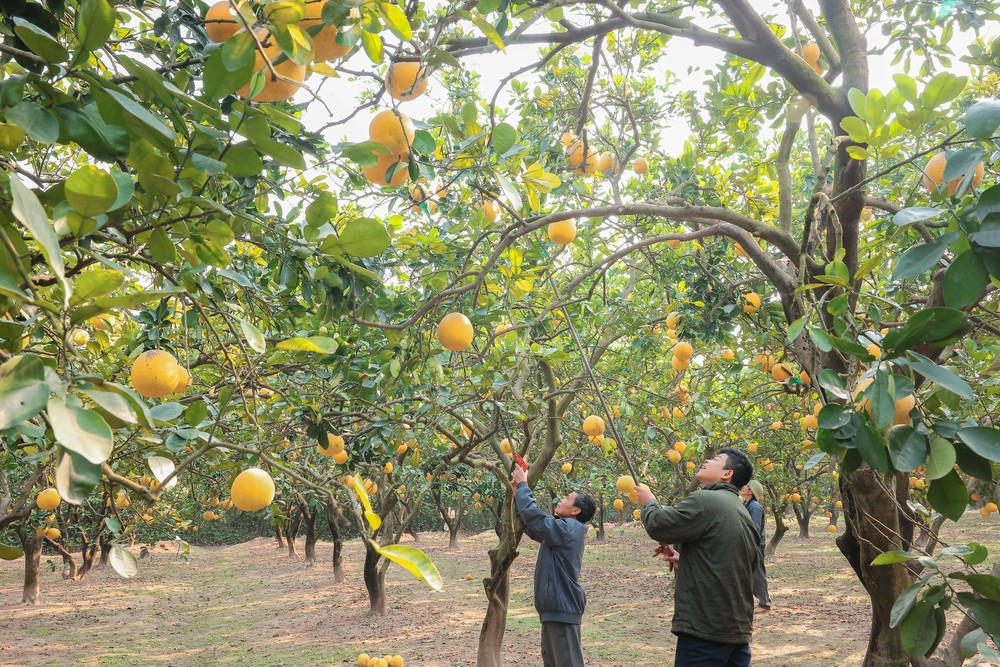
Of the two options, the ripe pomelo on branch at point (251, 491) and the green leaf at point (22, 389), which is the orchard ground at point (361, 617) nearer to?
the ripe pomelo on branch at point (251, 491)

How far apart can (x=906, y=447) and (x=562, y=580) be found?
316 centimetres

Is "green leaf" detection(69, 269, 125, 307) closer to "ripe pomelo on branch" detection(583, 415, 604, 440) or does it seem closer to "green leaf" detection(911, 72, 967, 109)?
"green leaf" detection(911, 72, 967, 109)

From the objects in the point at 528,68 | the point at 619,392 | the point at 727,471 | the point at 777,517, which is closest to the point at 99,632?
the point at 619,392

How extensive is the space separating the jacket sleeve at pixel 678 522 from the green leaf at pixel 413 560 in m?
2.19

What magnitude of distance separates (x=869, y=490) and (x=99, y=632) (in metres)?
9.97

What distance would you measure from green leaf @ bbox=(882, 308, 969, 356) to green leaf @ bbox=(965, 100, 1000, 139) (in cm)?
29

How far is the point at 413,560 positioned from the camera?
0.65m

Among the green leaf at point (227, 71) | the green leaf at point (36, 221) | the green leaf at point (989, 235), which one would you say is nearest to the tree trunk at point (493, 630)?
the green leaf at point (989, 235)

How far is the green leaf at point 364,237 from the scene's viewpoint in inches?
46.8

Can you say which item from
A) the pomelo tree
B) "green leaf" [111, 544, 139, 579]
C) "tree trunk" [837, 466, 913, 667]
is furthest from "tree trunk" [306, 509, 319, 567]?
"green leaf" [111, 544, 139, 579]

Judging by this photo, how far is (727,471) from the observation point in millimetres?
2986

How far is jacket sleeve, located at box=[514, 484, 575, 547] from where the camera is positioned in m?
3.83

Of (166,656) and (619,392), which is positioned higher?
(619,392)

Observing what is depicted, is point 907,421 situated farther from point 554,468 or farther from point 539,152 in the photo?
point 554,468
